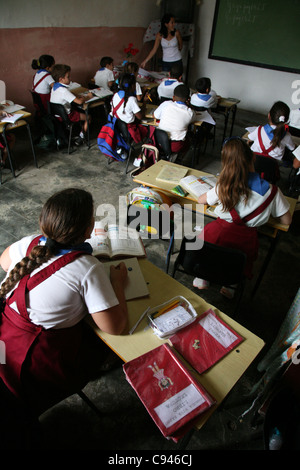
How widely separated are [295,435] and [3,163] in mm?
4067

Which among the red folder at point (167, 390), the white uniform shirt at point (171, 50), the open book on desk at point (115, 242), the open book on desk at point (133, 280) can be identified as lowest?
the red folder at point (167, 390)

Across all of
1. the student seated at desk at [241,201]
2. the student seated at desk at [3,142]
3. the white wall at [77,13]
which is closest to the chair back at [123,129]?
the student seated at desk at [3,142]

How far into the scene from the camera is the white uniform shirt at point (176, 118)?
338 cm

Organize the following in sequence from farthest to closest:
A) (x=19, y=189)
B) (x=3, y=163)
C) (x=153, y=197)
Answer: (x=3, y=163)
(x=19, y=189)
(x=153, y=197)

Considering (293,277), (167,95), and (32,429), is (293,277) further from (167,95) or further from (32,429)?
(167,95)

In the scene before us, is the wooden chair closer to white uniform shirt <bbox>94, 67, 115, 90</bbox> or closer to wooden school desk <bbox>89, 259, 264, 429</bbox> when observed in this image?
wooden school desk <bbox>89, 259, 264, 429</bbox>

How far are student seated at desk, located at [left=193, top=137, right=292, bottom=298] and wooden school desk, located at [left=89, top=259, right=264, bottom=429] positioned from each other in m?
0.71

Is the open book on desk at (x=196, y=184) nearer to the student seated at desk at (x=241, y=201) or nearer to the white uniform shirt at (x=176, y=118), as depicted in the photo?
the student seated at desk at (x=241, y=201)

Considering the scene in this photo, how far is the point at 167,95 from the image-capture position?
4.44 meters

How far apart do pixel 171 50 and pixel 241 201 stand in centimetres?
547

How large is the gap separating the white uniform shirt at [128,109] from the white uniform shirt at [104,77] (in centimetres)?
151

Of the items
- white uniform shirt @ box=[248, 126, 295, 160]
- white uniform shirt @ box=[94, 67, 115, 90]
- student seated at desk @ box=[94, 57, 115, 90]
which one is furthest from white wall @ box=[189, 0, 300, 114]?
white uniform shirt @ box=[248, 126, 295, 160]

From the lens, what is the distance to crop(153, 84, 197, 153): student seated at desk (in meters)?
3.37
